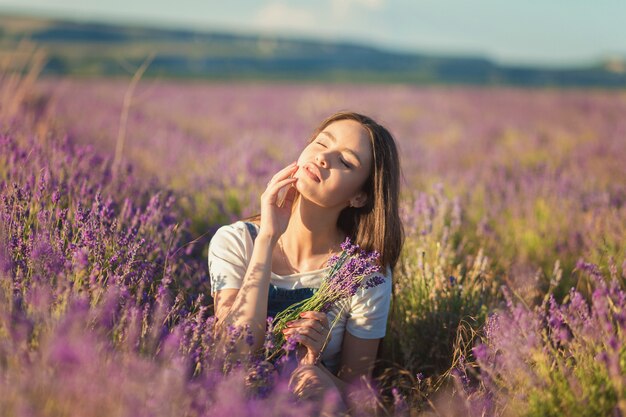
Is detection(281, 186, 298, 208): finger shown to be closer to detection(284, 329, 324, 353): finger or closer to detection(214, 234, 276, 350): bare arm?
detection(214, 234, 276, 350): bare arm

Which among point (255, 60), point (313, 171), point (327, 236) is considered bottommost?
point (327, 236)

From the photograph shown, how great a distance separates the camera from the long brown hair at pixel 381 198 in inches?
99.1

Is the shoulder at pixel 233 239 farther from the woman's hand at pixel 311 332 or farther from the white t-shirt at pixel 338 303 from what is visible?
the woman's hand at pixel 311 332

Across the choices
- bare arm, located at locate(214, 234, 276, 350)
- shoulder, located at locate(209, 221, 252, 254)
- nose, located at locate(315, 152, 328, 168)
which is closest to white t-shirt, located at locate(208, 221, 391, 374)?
shoulder, located at locate(209, 221, 252, 254)

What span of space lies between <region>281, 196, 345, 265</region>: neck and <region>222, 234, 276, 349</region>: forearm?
1.08 feet

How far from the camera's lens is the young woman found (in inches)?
91.8

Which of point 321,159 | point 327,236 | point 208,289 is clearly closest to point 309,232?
point 327,236

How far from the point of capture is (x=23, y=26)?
224ft

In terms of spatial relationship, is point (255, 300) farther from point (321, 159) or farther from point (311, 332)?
point (321, 159)

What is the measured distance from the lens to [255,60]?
63438 mm

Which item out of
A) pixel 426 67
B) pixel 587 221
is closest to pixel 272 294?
pixel 587 221

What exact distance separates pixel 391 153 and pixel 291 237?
1.82ft

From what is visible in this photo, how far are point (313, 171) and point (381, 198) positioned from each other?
0.37 meters

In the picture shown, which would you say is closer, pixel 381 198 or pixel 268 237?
pixel 268 237
